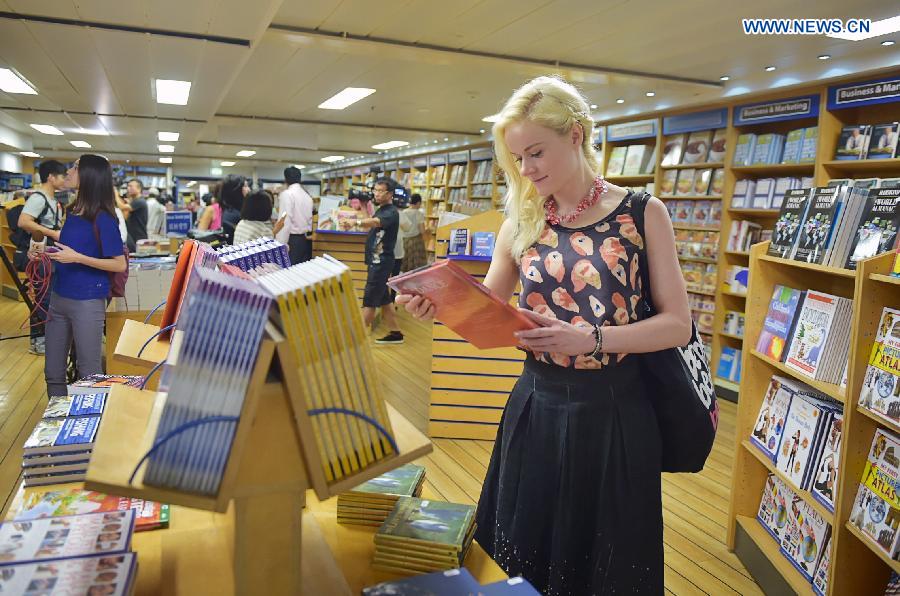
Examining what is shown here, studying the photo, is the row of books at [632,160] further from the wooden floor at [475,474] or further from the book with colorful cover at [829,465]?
the book with colorful cover at [829,465]

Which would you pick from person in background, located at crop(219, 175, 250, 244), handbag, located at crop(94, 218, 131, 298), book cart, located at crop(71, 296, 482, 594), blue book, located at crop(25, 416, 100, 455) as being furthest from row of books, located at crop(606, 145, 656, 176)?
book cart, located at crop(71, 296, 482, 594)

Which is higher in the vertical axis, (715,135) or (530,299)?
(715,135)

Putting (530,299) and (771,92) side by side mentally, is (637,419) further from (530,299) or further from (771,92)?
(771,92)

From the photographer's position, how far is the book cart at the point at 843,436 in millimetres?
2141

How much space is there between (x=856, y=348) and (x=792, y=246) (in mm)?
715

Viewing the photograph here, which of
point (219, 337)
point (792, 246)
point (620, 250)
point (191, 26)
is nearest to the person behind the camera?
point (219, 337)

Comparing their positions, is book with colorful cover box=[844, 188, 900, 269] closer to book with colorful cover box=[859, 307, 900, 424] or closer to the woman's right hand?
book with colorful cover box=[859, 307, 900, 424]

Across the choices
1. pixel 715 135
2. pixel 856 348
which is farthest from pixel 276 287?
pixel 715 135

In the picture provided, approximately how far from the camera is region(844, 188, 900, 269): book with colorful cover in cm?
229

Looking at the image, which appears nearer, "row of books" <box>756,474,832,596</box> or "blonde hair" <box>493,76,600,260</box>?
"blonde hair" <box>493,76,600,260</box>

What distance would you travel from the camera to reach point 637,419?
1.62m

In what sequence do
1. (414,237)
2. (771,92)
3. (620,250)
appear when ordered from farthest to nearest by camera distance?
(414,237), (771,92), (620,250)

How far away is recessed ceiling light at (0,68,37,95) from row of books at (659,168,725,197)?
6587 millimetres

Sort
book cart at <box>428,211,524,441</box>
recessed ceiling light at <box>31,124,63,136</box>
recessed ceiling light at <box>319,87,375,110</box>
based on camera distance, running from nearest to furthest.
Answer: book cart at <box>428,211,524,441</box>
recessed ceiling light at <box>319,87,375,110</box>
recessed ceiling light at <box>31,124,63,136</box>
